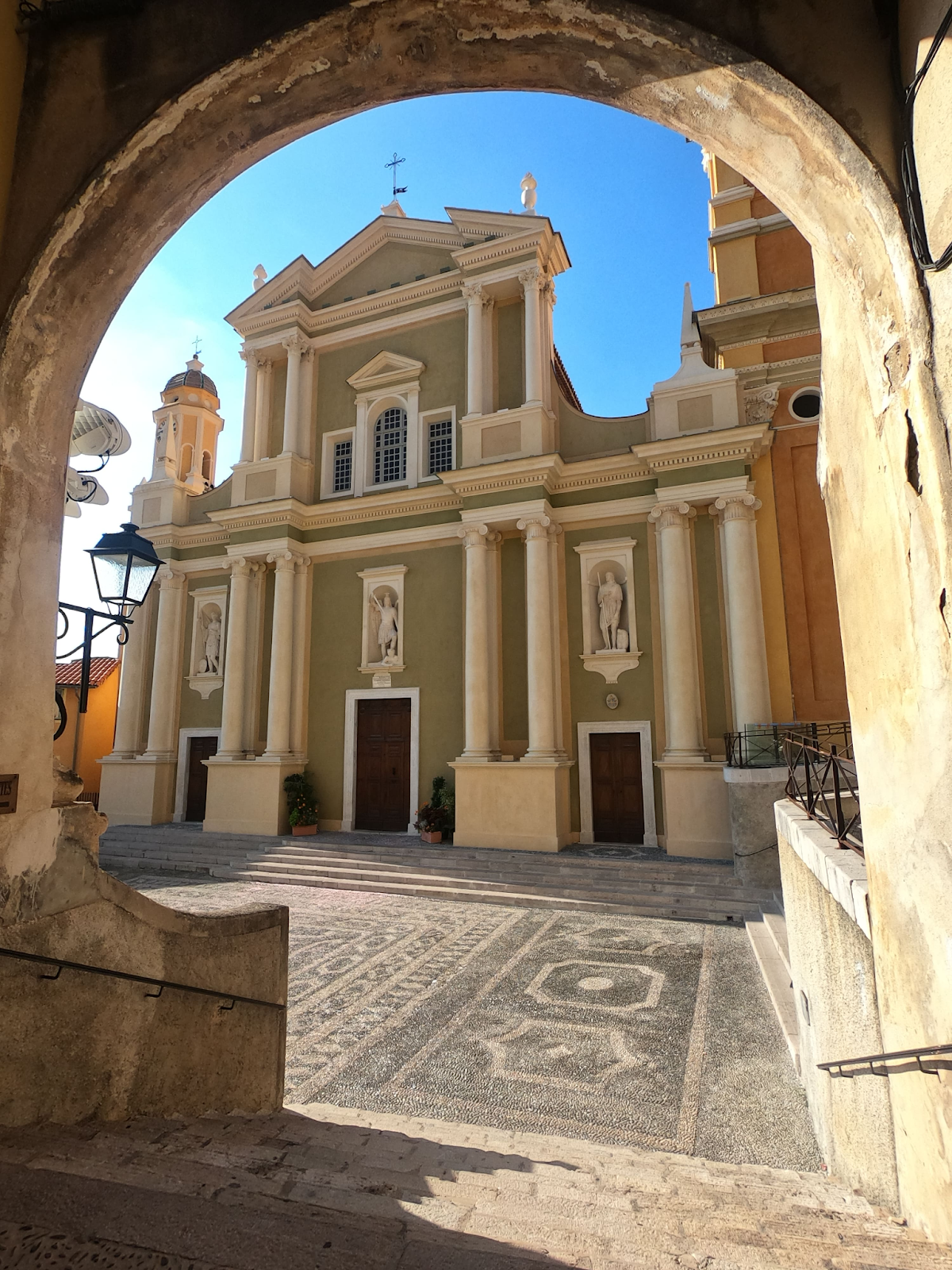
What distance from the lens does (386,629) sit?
16.2 metres

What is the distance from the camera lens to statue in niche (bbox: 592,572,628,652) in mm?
14172

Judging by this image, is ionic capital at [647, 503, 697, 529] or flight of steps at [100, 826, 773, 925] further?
ionic capital at [647, 503, 697, 529]

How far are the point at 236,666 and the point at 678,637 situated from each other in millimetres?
10186

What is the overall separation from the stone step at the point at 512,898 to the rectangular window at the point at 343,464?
9.40 m

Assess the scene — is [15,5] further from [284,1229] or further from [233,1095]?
[233,1095]

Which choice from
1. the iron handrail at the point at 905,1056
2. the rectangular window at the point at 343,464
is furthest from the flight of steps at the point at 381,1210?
the rectangular window at the point at 343,464

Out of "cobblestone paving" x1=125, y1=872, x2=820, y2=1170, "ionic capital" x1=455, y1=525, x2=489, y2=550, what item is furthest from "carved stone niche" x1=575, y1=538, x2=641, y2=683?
"cobblestone paving" x1=125, y1=872, x2=820, y2=1170

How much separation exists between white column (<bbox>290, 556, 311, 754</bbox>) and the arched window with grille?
2895 millimetres

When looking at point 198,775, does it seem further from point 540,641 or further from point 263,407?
point 540,641

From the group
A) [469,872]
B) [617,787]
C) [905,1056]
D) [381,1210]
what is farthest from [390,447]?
[905,1056]

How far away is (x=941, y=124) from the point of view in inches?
76.6

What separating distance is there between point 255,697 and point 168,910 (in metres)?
13.9

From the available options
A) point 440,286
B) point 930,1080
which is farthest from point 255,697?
point 930,1080

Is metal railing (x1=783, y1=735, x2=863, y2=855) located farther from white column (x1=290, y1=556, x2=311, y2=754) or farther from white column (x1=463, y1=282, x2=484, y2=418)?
white column (x1=290, y1=556, x2=311, y2=754)
